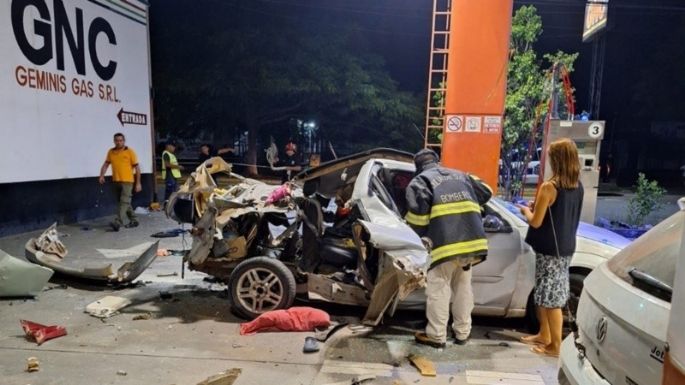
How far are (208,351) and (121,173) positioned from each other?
6.16 meters

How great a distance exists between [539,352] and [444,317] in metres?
0.83

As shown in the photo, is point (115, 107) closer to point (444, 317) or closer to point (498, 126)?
point (498, 126)

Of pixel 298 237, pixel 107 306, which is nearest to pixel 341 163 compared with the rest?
pixel 298 237

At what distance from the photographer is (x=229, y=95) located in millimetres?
20016

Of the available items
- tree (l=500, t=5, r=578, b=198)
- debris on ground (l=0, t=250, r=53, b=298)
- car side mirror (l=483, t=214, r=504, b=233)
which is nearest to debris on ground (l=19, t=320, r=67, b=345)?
debris on ground (l=0, t=250, r=53, b=298)

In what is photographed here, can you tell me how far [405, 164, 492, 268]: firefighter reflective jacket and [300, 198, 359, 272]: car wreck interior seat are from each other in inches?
35.2

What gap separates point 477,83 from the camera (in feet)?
17.3

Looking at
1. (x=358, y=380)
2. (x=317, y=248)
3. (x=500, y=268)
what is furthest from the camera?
(x=317, y=248)

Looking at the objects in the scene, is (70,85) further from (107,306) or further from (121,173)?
(107,306)

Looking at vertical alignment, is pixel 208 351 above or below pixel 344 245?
below

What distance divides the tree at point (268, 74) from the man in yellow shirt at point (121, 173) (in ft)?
34.4

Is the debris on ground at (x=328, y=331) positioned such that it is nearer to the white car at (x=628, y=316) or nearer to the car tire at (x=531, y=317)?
the car tire at (x=531, y=317)

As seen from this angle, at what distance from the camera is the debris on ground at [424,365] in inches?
140

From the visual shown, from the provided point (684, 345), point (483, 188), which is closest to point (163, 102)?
point (483, 188)
